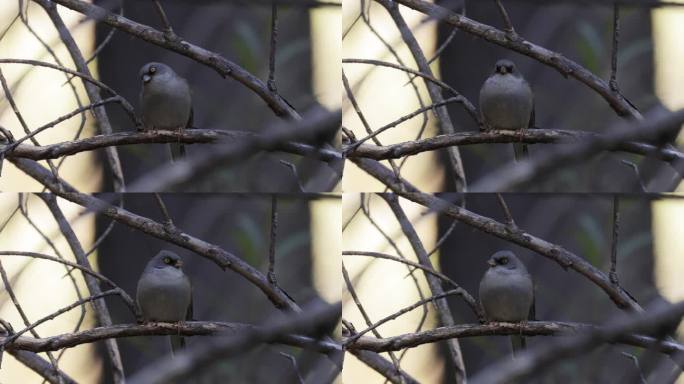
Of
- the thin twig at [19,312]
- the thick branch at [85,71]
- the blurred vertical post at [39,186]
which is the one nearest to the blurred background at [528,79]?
the thick branch at [85,71]

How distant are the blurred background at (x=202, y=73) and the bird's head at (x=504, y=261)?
1.89 feet

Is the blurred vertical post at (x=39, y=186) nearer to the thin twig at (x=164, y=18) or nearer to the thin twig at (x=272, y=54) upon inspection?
the thin twig at (x=164, y=18)

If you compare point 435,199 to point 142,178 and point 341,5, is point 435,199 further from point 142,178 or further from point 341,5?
point 142,178

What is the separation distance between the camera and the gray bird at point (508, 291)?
2916 millimetres

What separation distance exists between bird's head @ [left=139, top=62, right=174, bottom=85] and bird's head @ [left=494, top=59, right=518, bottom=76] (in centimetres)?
102

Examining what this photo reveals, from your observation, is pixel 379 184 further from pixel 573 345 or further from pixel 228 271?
pixel 573 345

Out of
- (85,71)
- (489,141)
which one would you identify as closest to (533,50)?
(489,141)

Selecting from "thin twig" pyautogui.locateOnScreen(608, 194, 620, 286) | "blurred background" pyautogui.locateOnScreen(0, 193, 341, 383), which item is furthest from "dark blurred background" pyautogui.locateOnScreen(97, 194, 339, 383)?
"thin twig" pyautogui.locateOnScreen(608, 194, 620, 286)

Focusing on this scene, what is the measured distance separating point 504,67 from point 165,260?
1199 millimetres

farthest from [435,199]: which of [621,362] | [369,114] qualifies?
[621,362]

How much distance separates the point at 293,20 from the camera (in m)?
2.96

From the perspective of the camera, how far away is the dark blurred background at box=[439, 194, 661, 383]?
2957 mm

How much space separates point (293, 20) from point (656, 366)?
5.14 feet

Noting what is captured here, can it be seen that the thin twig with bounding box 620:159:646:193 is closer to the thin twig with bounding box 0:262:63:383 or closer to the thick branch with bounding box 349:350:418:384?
the thick branch with bounding box 349:350:418:384
